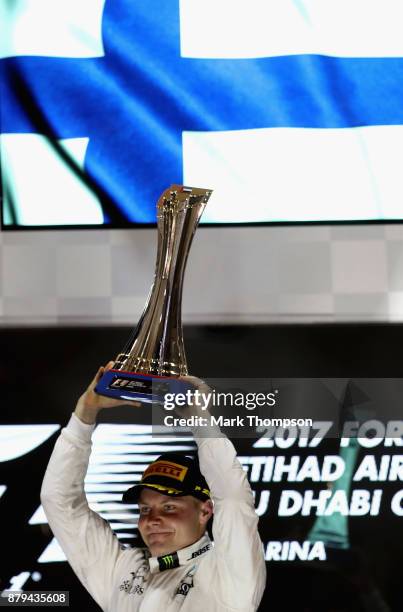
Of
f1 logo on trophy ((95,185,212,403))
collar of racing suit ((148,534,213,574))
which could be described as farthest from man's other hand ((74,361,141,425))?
collar of racing suit ((148,534,213,574))

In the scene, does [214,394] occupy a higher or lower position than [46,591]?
higher

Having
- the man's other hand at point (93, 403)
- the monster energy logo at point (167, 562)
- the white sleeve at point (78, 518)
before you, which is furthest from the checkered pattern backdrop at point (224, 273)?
the monster energy logo at point (167, 562)

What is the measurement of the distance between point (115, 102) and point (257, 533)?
992 mm

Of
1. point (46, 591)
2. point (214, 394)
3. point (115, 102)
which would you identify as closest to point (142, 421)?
point (214, 394)

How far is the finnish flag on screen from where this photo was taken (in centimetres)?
189

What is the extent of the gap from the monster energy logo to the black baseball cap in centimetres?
12

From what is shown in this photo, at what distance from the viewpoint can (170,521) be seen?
173 cm

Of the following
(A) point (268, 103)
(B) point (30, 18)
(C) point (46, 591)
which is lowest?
(C) point (46, 591)

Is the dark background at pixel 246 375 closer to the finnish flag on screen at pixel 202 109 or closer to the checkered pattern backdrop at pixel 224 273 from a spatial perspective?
the checkered pattern backdrop at pixel 224 273

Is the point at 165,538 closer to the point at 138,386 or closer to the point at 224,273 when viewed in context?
the point at 138,386

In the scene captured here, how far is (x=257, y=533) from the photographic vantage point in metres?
1.73

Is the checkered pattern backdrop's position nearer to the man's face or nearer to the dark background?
the dark background

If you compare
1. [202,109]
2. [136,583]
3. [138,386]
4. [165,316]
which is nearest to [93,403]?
[138,386]

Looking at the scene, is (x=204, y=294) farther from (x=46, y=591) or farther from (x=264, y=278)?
(x=46, y=591)
